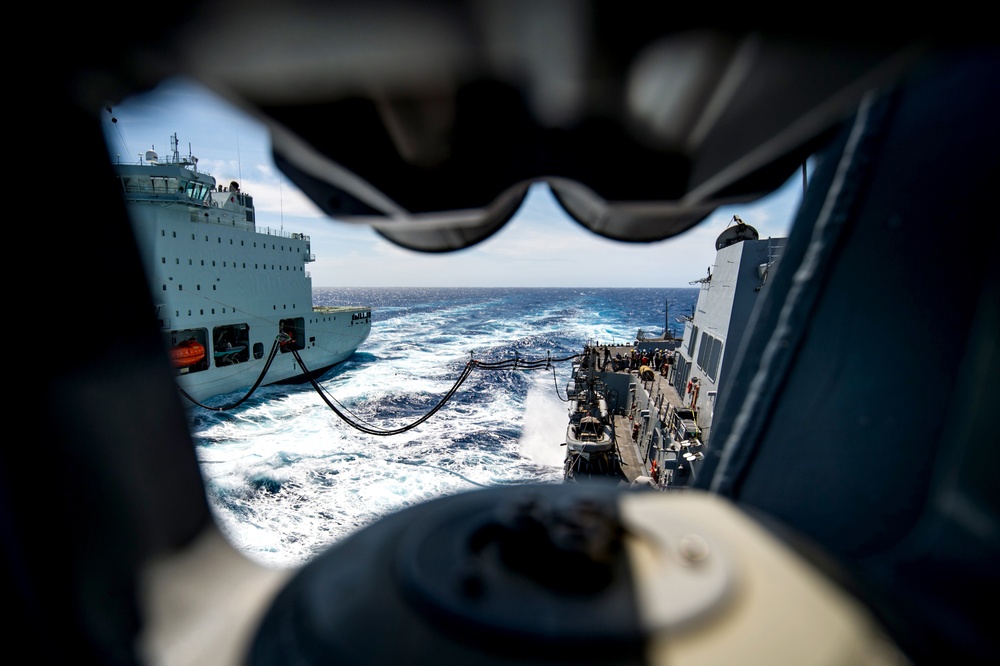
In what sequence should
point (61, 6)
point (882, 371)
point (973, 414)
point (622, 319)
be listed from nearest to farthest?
point (61, 6)
point (973, 414)
point (882, 371)
point (622, 319)

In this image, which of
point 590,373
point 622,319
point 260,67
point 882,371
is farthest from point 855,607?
point 622,319

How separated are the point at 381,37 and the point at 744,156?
1.03 m

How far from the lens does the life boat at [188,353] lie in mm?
23766

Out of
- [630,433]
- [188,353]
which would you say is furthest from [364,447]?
[188,353]

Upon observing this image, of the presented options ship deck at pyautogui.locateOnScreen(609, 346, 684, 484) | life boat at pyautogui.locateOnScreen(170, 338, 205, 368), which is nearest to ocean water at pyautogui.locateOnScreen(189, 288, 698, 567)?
ship deck at pyautogui.locateOnScreen(609, 346, 684, 484)

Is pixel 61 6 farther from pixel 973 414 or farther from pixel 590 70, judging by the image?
pixel 973 414

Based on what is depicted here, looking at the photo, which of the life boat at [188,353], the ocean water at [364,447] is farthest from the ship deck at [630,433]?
the life boat at [188,353]

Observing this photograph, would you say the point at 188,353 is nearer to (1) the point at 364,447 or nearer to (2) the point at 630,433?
(1) the point at 364,447

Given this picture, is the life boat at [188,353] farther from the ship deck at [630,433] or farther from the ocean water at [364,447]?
the ship deck at [630,433]

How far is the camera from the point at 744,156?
126 centimetres

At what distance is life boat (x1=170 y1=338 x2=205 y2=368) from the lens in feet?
78.0

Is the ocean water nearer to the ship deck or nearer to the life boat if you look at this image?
the ship deck

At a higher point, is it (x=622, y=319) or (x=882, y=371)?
(x=882, y=371)

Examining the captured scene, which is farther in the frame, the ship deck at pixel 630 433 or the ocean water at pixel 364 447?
the ship deck at pixel 630 433
